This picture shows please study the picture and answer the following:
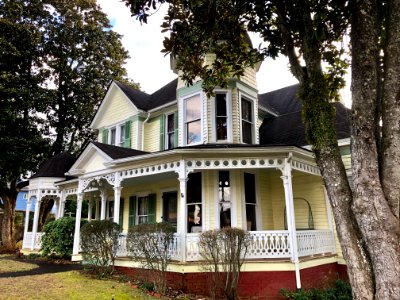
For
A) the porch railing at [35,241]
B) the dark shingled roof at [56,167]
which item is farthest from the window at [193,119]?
the porch railing at [35,241]

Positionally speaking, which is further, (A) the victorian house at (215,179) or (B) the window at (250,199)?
(B) the window at (250,199)

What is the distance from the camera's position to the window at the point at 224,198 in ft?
35.2

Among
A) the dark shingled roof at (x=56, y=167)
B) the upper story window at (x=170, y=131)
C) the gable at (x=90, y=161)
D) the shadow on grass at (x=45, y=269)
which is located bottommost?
the shadow on grass at (x=45, y=269)

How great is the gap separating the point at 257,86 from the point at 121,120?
7.23 meters

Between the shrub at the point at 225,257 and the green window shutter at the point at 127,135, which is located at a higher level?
the green window shutter at the point at 127,135

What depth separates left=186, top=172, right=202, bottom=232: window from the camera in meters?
11.0

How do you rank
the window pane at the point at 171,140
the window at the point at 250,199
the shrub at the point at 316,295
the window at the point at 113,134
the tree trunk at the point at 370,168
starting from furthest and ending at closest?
the window at the point at 113,134 → the window pane at the point at 171,140 → the window at the point at 250,199 → the shrub at the point at 316,295 → the tree trunk at the point at 370,168

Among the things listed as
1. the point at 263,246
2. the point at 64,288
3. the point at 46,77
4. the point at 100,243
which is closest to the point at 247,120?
the point at 263,246

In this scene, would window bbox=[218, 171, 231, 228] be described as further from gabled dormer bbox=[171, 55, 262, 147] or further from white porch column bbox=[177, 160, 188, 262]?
white porch column bbox=[177, 160, 188, 262]

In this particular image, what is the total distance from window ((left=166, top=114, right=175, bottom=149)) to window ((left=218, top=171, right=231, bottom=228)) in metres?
3.53

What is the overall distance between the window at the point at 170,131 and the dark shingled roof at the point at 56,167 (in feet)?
22.7

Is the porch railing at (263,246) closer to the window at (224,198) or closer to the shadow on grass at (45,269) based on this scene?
the window at (224,198)

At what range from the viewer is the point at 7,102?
737 inches

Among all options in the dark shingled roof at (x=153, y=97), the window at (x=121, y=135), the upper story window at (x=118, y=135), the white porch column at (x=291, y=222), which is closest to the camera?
the white porch column at (x=291, y=222)
